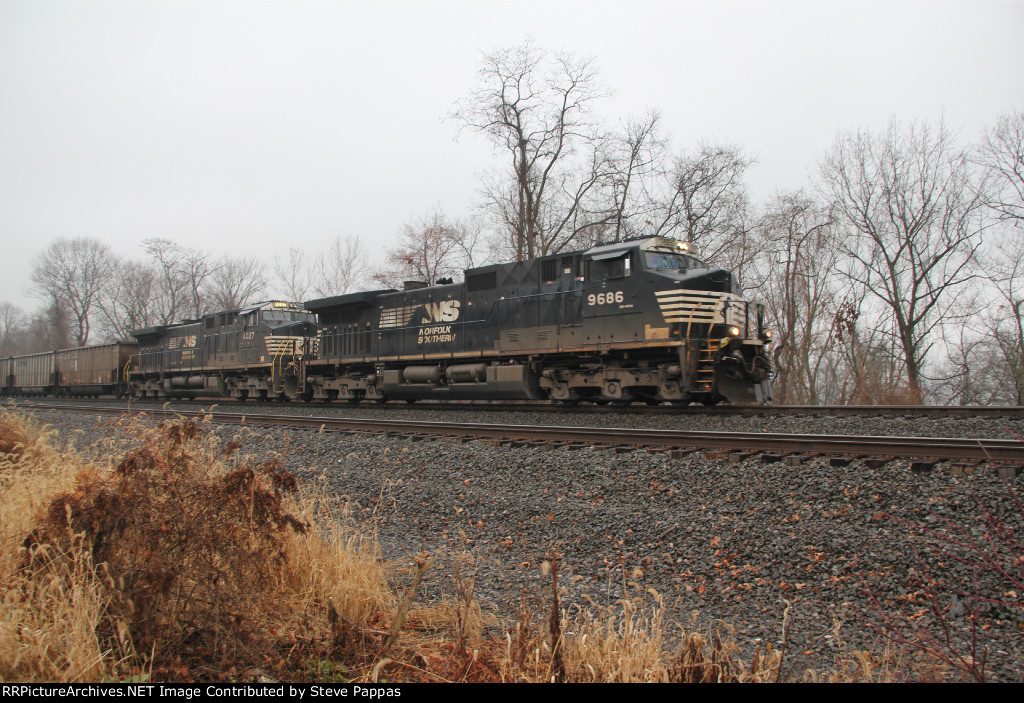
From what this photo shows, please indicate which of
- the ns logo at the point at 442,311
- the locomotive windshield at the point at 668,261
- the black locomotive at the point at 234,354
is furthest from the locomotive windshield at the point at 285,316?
the locomotive windshield at the point at 668,261

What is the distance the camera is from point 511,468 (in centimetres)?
723

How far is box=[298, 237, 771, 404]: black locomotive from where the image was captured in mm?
11695

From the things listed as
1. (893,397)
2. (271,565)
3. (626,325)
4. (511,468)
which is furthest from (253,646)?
(893,397)

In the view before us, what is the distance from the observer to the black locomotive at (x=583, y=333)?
11695 mm

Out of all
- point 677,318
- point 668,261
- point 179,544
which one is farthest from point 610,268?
point 179,544

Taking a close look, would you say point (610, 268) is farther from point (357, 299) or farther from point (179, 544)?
point (179, 544)

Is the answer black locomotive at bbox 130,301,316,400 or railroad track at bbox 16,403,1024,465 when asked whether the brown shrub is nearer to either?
railroad track at bbox 16,403,1024,465

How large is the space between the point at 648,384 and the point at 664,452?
538 cm

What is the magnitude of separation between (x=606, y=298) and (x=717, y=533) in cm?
817

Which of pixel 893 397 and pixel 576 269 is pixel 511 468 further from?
pixel 893 397

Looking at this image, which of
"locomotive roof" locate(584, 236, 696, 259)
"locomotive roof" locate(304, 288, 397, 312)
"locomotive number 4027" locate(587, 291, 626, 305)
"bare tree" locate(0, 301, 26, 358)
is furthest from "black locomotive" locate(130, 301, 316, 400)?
"bare tree" locate(0, 301, 26, 358)

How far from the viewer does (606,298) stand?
12539 millimetres

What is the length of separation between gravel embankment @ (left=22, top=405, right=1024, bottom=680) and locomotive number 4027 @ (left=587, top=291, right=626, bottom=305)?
5.34m

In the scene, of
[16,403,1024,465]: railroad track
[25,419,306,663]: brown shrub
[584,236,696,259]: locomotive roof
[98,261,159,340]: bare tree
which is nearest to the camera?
[25,419,306,663]: brown shrub
